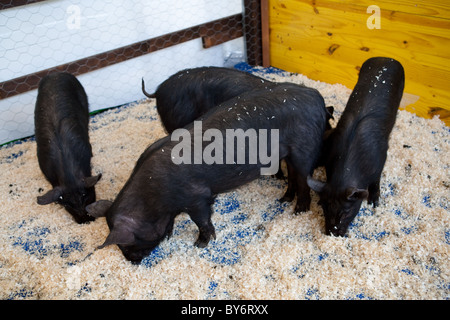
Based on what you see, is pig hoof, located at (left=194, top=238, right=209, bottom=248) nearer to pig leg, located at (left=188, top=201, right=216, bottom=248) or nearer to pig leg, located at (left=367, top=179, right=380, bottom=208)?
pig leg, located at (left=188, top=201, right=216, bottom=248)

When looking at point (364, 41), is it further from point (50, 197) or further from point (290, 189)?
point (50, 197)

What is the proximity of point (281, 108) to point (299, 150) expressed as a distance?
307 mm

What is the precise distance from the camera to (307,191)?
2.67 meters

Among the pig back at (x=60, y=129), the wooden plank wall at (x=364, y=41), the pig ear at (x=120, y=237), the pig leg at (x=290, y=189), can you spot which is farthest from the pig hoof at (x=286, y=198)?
the wooden plank wall at (x=364, y=41)

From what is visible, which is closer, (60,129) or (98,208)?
(98,208)

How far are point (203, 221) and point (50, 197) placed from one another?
107cm

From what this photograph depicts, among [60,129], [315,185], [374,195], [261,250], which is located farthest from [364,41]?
[60,129]

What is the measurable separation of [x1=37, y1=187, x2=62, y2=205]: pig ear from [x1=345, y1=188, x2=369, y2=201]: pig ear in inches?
75.5

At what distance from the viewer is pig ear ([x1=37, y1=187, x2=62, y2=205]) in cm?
259

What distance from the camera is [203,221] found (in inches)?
97.4

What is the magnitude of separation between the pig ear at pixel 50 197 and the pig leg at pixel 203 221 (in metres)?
0.96

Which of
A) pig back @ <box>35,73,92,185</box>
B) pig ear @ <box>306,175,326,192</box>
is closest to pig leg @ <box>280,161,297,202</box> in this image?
pig ear @ <box>306,175,326,192</box>

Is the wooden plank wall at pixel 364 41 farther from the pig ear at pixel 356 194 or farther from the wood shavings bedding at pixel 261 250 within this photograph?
the pig ear at pixel 356 194

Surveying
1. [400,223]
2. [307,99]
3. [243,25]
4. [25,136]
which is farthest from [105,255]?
[243,25]
